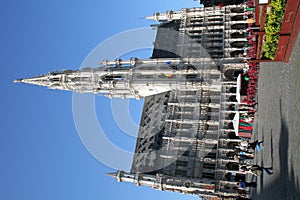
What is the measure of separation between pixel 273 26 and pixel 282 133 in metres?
7.44

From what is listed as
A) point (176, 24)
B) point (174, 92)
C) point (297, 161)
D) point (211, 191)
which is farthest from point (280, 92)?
point (176, 24)

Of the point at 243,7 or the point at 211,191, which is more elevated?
the point at 243,7

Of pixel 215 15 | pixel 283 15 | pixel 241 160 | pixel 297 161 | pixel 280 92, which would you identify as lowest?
pixel 297 161

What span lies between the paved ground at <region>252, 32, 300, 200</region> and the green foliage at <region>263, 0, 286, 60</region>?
5.15 feet

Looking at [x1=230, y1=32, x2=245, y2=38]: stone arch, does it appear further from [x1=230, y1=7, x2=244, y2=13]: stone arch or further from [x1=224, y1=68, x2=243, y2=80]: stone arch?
[x1=224, y1=68, x2=243, y2=80]: stone arch

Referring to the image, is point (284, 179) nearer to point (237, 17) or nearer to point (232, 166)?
point (232, 166)

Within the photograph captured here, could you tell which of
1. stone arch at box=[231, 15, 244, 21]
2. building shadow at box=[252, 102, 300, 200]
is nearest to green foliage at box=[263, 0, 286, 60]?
building shadow at box=[252, 102, 300, 200]

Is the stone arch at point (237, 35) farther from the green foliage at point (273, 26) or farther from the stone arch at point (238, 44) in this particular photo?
the green foliage at point (273, 26)

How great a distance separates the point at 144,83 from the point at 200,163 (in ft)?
52.8

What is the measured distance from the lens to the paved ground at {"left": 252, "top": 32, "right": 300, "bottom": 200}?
67.7ft

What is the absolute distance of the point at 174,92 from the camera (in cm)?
5997

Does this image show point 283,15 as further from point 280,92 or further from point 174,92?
point 174,92

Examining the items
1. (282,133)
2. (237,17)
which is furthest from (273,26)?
(237,17)

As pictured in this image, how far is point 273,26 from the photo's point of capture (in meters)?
25.0
